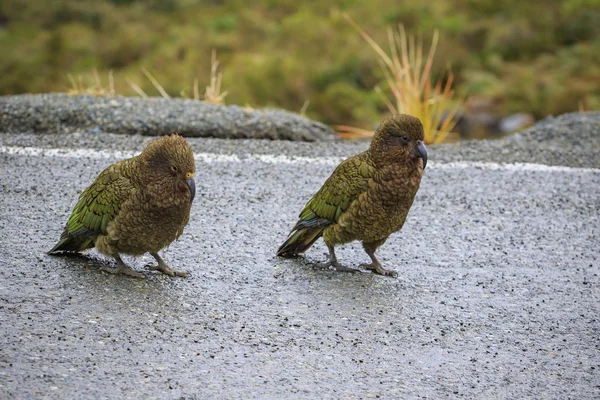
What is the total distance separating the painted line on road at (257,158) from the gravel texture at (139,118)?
772 millimetres

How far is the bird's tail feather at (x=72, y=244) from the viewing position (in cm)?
501

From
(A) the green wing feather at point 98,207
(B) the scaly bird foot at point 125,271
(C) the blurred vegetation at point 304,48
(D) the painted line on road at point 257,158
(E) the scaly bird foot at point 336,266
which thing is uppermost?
(A) the green wing feather at point 98,207

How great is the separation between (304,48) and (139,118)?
19.0m

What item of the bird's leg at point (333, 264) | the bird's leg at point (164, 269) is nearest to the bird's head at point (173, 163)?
the bird's leg at point (164, 269)

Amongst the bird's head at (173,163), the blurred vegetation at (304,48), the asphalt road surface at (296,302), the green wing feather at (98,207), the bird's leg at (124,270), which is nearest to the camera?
the asphalt road surface at (296,302)

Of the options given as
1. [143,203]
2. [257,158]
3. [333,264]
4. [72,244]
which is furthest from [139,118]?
[143,203]

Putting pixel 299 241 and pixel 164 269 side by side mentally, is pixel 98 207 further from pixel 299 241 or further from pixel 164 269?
pixel 299 241

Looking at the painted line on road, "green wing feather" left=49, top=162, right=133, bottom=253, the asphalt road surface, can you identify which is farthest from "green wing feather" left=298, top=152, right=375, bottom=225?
the painted line on road

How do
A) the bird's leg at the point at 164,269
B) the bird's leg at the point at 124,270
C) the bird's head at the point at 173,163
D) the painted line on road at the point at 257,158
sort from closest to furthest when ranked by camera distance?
the bird's head at the point at 173,163 < the bird's leg at the point at 124,270 < the bird's leg at the point at 164,269 < the painted line on road at the point at 257,158

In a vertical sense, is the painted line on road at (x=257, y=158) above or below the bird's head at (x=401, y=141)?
below

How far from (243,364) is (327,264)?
1.57 metres

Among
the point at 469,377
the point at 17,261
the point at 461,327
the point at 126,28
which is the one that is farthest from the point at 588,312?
the point at 126,28

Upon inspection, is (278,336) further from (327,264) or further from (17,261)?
(17,261)

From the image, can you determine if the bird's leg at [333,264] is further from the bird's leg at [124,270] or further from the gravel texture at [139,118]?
the gravel texture at [139,118]
